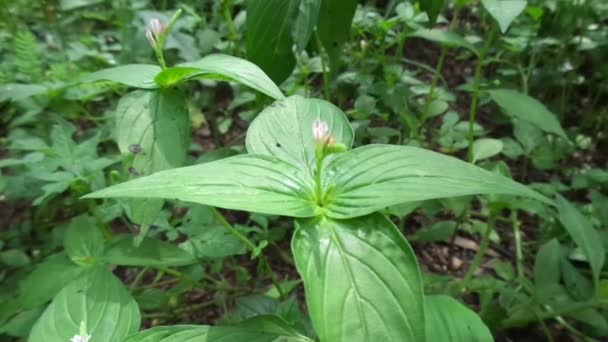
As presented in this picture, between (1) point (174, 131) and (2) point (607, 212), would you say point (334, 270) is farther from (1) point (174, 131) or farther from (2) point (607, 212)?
(2) point (607, 212)

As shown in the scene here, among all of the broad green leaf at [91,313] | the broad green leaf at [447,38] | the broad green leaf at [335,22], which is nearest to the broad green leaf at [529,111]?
the broad green leaf at [447,38]

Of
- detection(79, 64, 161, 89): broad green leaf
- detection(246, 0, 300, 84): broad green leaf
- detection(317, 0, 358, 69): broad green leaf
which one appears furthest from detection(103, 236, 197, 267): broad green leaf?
detection(317, 0, 358, 69): broad green leaf

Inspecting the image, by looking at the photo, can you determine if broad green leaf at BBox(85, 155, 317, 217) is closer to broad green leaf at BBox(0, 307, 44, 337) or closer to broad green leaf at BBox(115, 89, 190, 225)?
broad green leaf at BBox(115, 89, 190, 225)

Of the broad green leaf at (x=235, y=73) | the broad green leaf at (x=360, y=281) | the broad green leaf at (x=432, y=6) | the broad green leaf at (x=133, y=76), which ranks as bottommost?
the broad green leaf at (x=360, y=281)

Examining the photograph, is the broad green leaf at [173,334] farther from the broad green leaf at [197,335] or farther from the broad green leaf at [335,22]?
the broad green leaf at [335,22]

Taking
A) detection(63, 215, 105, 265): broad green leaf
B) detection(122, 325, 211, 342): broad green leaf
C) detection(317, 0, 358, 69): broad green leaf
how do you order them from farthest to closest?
detection(317, 0, 358, 69): broad green leaf, detection(63, 215, 105, 265): broad green leaf, detection(122, 325, 211, 342): broad green leaf

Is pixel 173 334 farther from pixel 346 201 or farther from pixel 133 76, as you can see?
pixel 133 76

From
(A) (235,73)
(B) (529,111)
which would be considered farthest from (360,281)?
(B) (529,111)

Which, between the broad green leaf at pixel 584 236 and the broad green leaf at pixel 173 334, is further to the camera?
the broad green leaf at pixel 584 236
